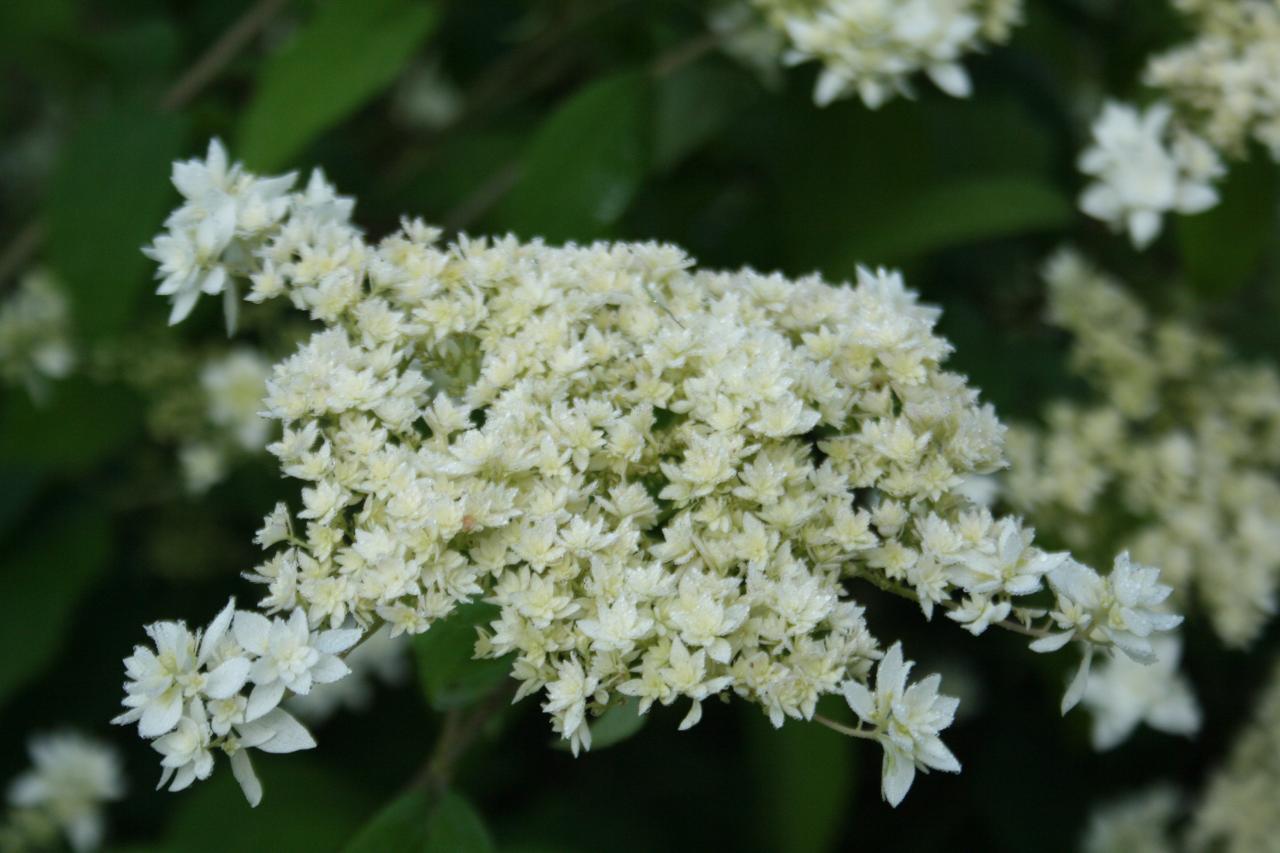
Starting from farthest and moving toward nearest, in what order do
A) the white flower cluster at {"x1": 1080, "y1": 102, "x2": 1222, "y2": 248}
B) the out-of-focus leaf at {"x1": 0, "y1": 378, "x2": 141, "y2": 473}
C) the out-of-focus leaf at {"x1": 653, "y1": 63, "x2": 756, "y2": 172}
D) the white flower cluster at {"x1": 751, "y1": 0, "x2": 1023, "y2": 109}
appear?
the out-of-focus leaf at {"x1": 0, "y1": 378, "x2": 141, "y2": 473}, the out-of-focus leaf at {"x1": 653, "y1": 63, "x2": 756, "y2": 172}, the white flower cluster at {"x1": 1080, "y1": 102, "x2": 1222, "y2": 248}, the white flower cluster at {"x1": 751, "y1": 0, "x2": 1023, "y2": 109}

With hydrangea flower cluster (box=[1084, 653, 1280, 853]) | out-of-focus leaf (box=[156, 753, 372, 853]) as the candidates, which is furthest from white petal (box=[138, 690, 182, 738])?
hydrangea flower cluster (box=[1084, 653, 1280, 853])

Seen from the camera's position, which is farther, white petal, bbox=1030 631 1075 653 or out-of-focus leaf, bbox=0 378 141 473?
out-of-focus leaf, bbox=0 378 141 473

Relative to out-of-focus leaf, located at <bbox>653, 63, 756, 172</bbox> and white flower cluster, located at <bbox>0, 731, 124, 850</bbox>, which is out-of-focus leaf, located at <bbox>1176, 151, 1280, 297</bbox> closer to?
out-of-focus leaf, located at <bbox>653, 63, 756, 172</bbox>

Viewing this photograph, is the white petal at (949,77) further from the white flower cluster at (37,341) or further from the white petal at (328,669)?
the white flower cluster at (37,341)

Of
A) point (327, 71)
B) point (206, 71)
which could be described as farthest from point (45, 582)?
point (327, 71)

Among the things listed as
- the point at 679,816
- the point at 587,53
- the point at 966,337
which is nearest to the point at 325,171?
the point at 587,53

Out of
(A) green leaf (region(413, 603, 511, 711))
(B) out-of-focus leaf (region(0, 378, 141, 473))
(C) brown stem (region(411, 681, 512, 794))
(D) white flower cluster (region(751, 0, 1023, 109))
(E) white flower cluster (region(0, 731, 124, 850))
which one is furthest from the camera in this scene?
(E) white flower cluster (region(0, 731, 124, 850))

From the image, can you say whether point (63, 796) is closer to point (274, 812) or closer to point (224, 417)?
Answer: point (274, 812)
